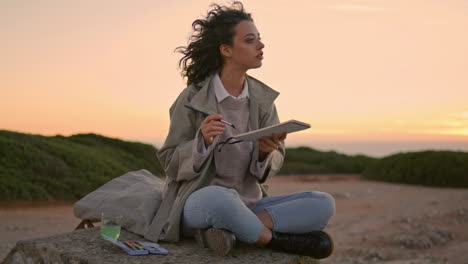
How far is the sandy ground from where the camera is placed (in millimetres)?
5590

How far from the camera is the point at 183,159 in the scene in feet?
11.1

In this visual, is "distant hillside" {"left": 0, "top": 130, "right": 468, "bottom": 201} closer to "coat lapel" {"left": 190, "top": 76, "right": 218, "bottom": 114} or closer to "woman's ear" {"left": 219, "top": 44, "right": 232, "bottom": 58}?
"coat lapel" {"left": 190, "top": 76, "right": 218, "bottom": 114}

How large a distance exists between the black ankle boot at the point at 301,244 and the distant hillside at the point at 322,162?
33.2 feet

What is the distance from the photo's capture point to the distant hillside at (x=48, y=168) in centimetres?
813

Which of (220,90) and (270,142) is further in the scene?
(220,90)

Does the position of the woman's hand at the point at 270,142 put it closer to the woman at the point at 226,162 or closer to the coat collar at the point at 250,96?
the woman at the point at 226,162

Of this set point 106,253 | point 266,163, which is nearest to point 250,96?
point 266,163

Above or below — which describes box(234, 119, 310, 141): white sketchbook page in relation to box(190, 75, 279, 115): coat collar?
below

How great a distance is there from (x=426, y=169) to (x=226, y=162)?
9035 mm

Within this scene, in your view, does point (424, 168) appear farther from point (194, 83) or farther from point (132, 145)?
point (194, 83)

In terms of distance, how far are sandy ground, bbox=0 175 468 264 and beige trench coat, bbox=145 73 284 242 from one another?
7.69ft

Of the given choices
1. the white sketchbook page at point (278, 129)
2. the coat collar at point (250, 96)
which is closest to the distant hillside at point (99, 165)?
the coat collar at point (250, 96)

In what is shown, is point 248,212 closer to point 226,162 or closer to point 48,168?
point 226,162

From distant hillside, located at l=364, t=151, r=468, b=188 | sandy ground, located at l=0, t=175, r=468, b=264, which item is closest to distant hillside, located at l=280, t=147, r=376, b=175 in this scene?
distant hillside, located at l=364, t=151, r=468, b=188
